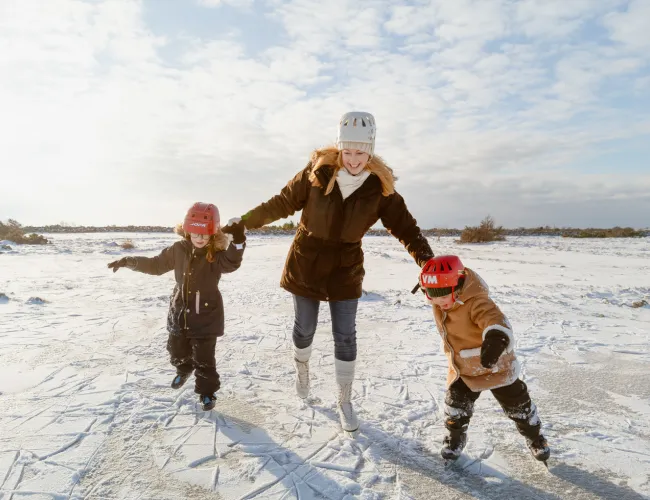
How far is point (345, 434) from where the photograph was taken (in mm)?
2818

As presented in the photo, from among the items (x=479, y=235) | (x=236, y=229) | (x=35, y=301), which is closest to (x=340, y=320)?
(x=236, y=229)

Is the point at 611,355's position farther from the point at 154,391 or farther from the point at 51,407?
the point at 51,407

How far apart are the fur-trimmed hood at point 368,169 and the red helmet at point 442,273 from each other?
2.17ft

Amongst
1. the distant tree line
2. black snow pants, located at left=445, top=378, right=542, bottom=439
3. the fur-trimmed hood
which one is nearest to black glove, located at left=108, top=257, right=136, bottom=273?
the fur-trimmed hood

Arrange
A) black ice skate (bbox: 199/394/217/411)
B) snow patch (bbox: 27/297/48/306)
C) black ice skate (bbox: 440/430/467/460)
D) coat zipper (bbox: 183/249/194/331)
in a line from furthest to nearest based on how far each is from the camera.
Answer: snow patch (bbox: 27/297/48/306) < coat zipper (bbox: 183/249/194/331) < black ice skate (bbox: 199/394/217/411) < black ice skate (bbox: 440/430/467/460)

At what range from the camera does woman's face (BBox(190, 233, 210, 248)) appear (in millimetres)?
3127

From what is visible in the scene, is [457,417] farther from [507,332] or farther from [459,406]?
[507,332]

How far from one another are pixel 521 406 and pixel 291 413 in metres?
1.58

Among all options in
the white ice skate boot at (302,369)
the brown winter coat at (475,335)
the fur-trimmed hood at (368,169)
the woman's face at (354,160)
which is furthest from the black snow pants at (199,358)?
Answer: the brown winter coat at (475,335)

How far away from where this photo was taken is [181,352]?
10.9 ft

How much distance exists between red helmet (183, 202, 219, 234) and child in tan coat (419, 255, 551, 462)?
5.09 feet

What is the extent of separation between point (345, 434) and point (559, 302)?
17.6 ft

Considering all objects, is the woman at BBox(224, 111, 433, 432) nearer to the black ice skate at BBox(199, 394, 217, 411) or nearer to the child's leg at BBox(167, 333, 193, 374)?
the black ice skate at BBox(199, 394, 217, 411)

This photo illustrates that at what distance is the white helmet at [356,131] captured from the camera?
2789 mm
